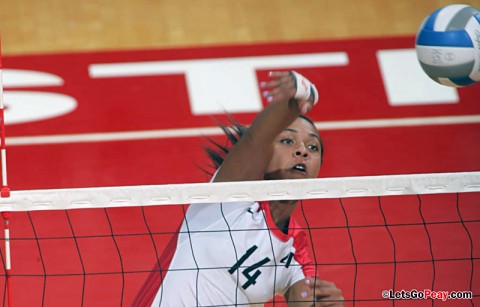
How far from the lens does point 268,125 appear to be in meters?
5.64

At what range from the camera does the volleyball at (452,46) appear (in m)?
6.61

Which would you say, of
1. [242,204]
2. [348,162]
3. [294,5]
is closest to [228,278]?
[242,204]

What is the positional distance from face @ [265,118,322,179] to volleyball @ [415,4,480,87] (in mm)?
1109

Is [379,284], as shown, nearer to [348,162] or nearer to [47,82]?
[348,162]

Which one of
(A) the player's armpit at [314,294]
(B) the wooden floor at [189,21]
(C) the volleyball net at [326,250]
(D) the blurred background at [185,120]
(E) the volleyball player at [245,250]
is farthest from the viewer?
(B) the wooden floor at [189,21]

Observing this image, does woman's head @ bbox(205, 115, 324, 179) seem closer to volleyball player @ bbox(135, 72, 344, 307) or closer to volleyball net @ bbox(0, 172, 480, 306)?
volleyball player @ bbox(135, 72, 344, 307)

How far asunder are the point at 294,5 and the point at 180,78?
6.22ft

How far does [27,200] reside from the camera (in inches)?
228

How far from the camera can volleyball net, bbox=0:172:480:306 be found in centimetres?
782

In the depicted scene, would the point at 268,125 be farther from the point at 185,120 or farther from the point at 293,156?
the point at 185,120

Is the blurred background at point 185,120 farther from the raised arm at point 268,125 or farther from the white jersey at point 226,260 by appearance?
the raised arm at point 268,125

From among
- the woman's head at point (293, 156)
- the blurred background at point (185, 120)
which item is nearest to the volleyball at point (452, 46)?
the woman's head at point (293, 156)

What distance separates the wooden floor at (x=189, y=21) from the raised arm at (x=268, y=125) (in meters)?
5.70

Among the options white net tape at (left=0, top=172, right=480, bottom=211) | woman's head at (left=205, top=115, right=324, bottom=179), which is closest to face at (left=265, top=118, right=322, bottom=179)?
woman's head at (left=205, top=115, right=324, bottom=179)
